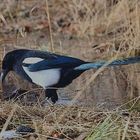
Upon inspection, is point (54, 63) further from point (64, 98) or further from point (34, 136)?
point (34, 136)

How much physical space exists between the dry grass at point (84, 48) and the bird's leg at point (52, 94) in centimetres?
28

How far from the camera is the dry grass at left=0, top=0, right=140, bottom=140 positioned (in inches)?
152

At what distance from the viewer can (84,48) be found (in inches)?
322

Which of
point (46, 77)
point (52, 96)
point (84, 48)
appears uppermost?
point (46, 77)

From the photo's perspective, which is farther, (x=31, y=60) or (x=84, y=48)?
(x=84, y=48)

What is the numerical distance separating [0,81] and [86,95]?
0.86 m

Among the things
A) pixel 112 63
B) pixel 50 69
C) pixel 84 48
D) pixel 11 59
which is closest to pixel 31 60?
pixel 50 69

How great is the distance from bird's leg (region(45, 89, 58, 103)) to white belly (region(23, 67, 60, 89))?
0.09 metres

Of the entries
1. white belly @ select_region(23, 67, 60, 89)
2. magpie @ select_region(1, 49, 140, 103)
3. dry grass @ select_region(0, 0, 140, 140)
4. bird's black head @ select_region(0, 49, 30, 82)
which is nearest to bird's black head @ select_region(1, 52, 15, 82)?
bird's black head @ select_region(0, 49, 30, 82)

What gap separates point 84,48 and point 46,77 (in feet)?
10.3

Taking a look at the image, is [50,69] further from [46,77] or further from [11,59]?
[11,59]

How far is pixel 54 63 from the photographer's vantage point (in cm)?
505

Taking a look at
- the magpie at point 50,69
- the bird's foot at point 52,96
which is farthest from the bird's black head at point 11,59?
the bird's foot at point 52,96

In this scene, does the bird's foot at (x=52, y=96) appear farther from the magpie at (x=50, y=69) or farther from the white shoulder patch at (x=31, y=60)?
the white shoulder patch at (x=31, y=60)
